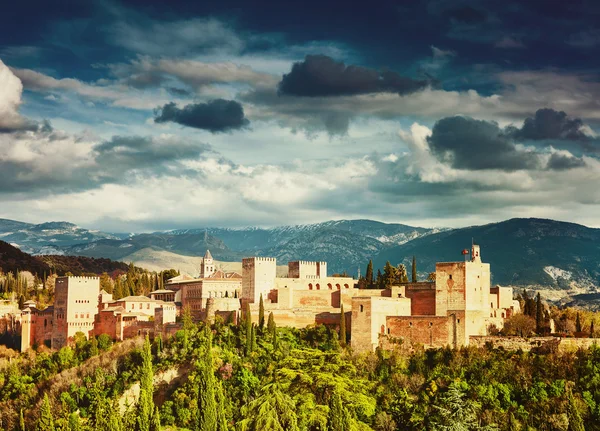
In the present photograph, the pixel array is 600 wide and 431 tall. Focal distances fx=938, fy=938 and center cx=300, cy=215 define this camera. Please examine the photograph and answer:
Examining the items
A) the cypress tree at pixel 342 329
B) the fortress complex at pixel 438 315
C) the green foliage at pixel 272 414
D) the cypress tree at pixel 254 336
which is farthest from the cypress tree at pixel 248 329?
the green foliage at pixel 272 414

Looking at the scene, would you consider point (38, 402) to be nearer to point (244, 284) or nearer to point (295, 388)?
point (244, 284)

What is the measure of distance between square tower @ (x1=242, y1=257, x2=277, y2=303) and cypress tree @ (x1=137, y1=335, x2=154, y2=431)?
1181 centimetres

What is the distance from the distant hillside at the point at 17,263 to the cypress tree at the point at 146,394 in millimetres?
85584

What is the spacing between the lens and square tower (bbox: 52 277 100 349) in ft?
301

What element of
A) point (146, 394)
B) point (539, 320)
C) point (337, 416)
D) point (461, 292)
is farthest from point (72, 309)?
point (337, 416)

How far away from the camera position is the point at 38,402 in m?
81.7

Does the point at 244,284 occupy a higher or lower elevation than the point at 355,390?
higher

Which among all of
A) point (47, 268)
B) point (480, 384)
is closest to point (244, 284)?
point (480, 384)

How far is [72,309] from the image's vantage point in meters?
92.2

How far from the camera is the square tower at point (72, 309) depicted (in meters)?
91.8

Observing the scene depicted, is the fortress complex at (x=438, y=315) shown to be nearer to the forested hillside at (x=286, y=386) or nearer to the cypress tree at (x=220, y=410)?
the forested hillside at (x=286, y=386)

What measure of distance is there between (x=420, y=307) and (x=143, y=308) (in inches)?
1167

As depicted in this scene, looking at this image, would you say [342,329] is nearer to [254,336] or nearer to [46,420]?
[254,336]

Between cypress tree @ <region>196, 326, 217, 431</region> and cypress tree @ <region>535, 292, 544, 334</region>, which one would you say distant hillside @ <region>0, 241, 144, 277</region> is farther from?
cypress tree @ <region>535, 292, 544, 334</region>
